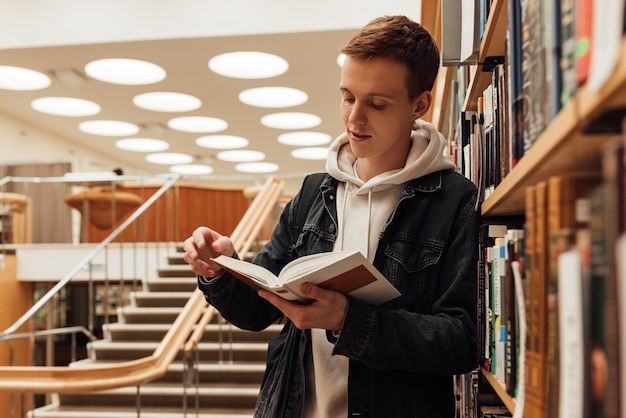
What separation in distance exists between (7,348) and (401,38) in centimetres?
840

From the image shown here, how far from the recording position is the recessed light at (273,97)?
31.4 feet

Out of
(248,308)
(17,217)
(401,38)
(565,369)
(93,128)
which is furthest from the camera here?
(93,128)

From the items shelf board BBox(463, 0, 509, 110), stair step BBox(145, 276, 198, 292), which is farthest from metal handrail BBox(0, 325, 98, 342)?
shelf board BBox(463, 0, 509, 110)

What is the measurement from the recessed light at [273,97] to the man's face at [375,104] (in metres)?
8.39

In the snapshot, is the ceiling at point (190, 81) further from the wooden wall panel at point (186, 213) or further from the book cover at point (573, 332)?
the book cover at point (573, 332)

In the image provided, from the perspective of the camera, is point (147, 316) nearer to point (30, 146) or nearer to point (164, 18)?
point (164, 18)

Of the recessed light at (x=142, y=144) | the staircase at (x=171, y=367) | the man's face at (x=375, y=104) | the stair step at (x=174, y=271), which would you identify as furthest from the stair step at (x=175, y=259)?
the man's face at (x=375, y=104)

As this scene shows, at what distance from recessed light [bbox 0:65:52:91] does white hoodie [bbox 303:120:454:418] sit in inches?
324

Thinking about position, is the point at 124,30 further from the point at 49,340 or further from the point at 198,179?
the point at 198,179

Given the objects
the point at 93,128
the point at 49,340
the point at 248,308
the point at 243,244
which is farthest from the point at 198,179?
the point at 248,308

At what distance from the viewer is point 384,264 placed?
1.25 m

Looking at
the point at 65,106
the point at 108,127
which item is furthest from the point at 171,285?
the point at 108,127

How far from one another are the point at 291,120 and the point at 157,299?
525 cm

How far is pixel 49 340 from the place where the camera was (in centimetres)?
886
